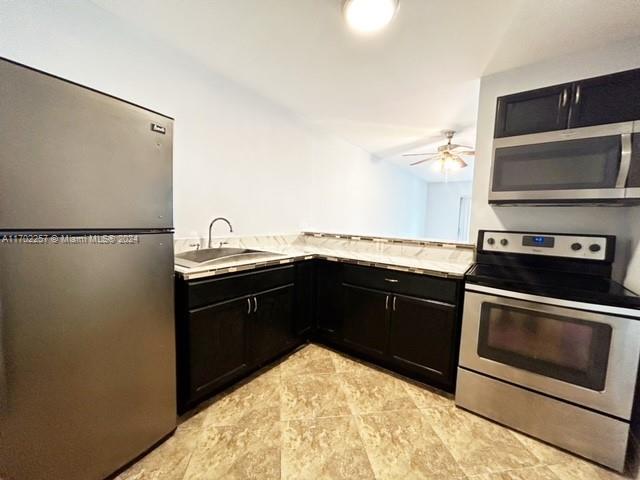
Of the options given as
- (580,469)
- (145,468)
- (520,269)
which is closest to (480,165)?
(520,269)

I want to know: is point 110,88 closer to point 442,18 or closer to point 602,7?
point 442,18

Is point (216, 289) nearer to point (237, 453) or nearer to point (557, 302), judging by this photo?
point (237, 453)

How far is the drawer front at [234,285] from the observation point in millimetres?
1516

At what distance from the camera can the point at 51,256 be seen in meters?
0.94

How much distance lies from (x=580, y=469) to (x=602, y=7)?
7.94 feet

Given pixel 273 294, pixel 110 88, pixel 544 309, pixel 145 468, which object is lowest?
pixel 145 468

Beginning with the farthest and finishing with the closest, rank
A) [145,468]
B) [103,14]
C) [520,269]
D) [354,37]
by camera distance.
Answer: [520,269] < [354,37] < [103,14] < [145,468]

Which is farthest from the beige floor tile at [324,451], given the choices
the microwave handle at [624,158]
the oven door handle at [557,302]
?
the microwave handle at [624,158]

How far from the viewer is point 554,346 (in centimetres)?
142

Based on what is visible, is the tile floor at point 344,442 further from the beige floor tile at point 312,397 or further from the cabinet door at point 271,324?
the cabinet door at point 271,324

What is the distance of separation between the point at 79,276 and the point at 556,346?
2357mm

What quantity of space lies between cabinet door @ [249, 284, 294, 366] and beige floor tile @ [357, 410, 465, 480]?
0.82 m

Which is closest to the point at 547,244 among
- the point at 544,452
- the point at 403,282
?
the point at 403,282

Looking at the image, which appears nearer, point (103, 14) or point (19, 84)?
point (19, 84)
